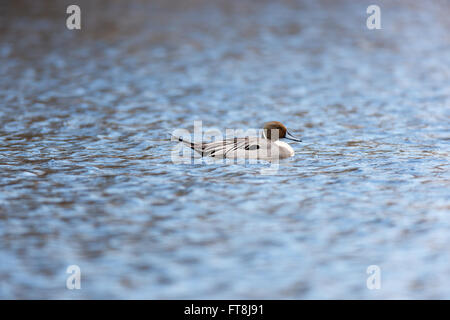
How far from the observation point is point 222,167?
9891mm

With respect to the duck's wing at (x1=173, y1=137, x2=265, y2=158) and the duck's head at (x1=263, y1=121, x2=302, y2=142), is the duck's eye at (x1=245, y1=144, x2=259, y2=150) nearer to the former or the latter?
the duck's wing at (x1=173, y1=137, x2=265, y2=158)

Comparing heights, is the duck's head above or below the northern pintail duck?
above

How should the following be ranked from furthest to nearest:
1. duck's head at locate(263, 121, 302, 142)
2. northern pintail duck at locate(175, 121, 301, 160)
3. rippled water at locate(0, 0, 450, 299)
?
duck's head at locate(263, 121, 302, 142) < northern pintail duck at locate(175, 121, 301, 160) < rippled water at locate(0, 0, 450, 299)

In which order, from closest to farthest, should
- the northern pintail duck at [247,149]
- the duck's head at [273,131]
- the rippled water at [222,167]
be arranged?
the rippled water at [222,167] < the northern pintail duck at [247,149] < the duck's head at [273,131]

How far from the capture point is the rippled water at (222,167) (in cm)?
655

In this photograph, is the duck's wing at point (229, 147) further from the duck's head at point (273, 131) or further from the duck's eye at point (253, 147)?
the duck's head at point (273, 131)

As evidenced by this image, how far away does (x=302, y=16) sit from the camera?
77.6ft

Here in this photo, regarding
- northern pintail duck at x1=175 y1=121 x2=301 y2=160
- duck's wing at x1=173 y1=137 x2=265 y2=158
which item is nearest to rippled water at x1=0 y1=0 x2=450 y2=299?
northern pintail duck at x1=175 y1=121 x2=301 y2=160

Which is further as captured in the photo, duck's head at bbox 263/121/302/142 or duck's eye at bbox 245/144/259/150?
duck's head at bbox 263/121/302/142

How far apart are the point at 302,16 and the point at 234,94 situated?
9713mm

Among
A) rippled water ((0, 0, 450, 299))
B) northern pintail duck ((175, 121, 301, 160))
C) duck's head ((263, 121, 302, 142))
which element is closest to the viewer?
rippled water ((0, 0, 450, 299))

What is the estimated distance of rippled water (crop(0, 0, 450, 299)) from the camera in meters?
6.55

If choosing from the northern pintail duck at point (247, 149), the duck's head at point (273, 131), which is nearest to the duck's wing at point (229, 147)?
the northern pintail duck at point (247, 149)

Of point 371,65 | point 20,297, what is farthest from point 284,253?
point 371,65
